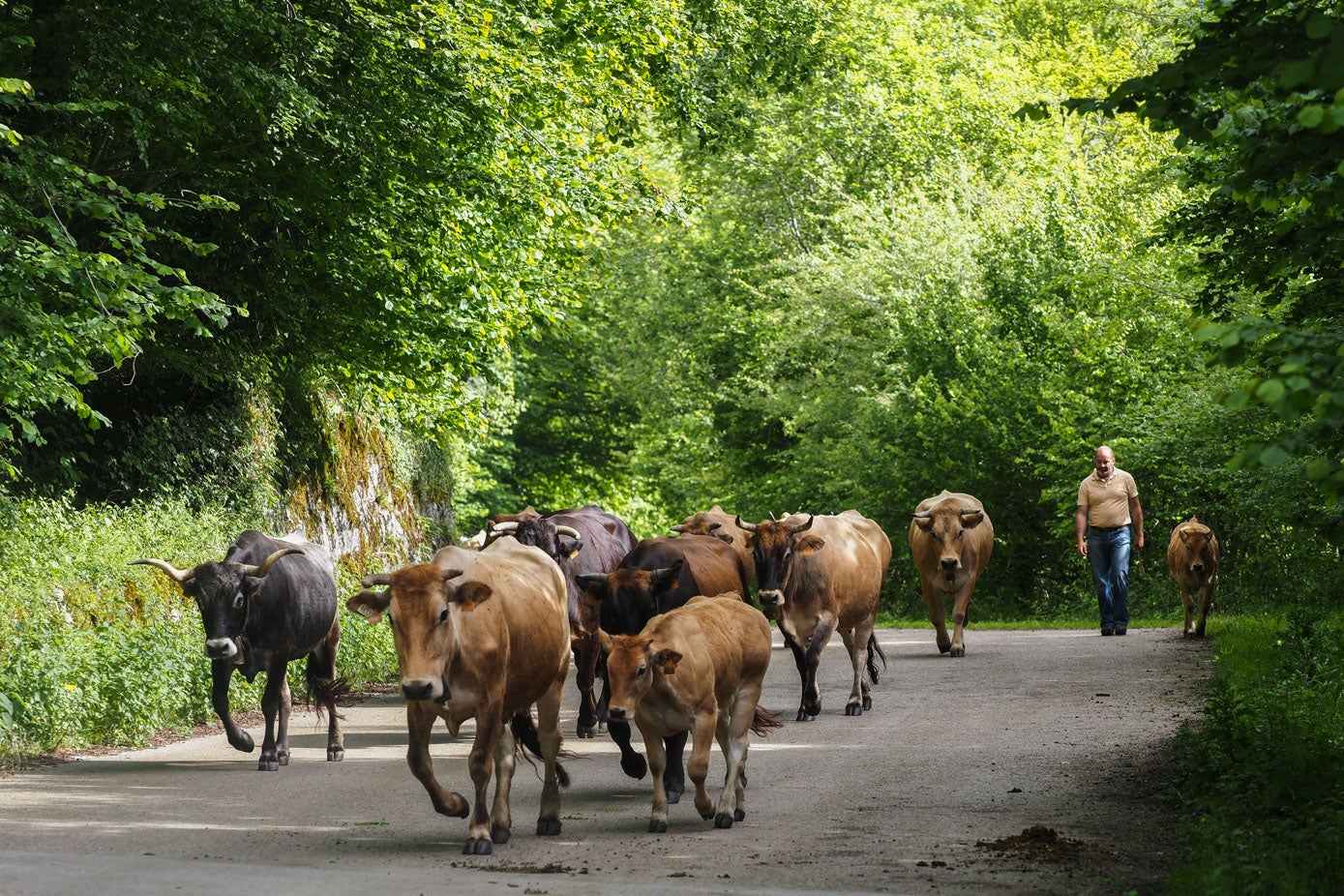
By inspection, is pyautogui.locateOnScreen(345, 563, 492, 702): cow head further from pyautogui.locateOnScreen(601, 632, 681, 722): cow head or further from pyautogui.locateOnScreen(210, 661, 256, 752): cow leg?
pyautogui.locateOnScreen(210, 661, 256, 752): cow leg

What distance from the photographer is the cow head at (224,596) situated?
1303cm

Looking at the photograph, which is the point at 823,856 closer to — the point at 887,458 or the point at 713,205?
the point at 887,458

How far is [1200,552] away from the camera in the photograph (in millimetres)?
19875

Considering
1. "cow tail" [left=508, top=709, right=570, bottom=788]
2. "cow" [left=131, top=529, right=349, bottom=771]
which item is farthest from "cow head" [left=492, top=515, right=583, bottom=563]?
"cow tail" [left=508, top=709, right=570, bottom=788]

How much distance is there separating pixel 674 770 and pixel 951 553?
32.1ft

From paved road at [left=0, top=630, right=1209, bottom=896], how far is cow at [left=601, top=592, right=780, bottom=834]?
272 mm

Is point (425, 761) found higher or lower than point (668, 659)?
lower

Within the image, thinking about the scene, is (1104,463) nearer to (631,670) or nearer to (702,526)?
(702,526)

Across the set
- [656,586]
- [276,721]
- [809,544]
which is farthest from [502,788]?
[809,544]

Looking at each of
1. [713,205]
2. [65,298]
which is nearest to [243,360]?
[65,298]

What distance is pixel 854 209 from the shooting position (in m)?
40.9

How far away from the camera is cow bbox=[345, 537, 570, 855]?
8984mm

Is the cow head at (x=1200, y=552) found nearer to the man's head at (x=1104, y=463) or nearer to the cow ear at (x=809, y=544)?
the man's head at (x=1104, y=463)

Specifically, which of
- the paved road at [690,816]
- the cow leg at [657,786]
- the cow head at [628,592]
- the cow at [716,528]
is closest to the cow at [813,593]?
the paved road at [690,816]
